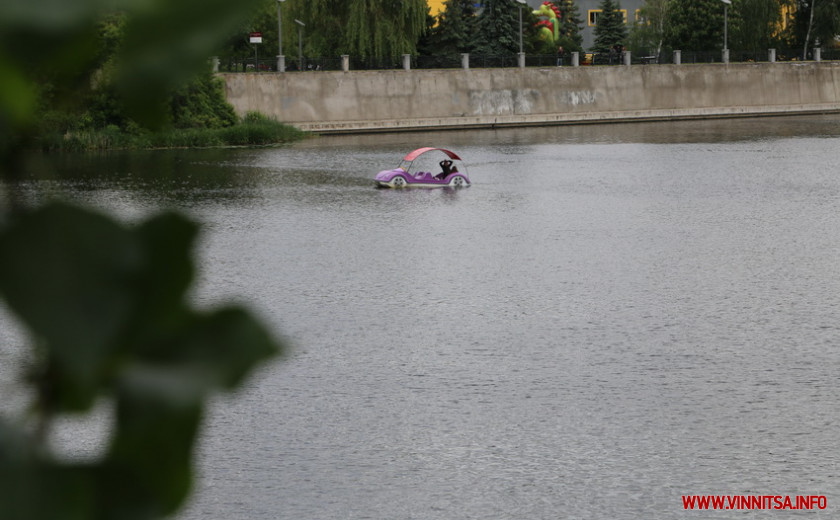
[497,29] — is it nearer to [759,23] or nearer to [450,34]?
[450,34]

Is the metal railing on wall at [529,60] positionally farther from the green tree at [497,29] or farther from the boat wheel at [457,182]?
the boat wheel at [457,182]

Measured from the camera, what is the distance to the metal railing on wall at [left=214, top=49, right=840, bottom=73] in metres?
50.3

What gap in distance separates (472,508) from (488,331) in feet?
16.5

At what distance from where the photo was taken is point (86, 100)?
517mm

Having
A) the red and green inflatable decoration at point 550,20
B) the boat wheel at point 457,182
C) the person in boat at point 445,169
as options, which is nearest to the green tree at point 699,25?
the red and green inflatable decoration at point 550,20

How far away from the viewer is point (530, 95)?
54406 mm

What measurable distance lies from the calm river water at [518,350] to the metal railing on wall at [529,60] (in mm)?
25555

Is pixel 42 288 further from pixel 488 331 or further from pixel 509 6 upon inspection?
pixel 509 6

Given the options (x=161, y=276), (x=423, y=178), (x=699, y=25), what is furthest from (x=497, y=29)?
(x=161, y=276)

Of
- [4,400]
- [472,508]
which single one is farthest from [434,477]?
[4,400]

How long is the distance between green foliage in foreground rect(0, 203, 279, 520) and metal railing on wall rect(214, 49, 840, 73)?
4693cm

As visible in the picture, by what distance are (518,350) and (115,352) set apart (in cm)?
1042

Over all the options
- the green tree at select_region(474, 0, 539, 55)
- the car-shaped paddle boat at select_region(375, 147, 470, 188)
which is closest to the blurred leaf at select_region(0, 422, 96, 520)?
the car-shaped paddle boat at select_region(375, 147, 470, 188)

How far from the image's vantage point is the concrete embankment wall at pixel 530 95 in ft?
161
